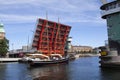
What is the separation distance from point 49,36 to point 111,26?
64.4 m

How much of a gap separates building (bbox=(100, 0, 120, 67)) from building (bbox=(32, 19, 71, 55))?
4934 centimetres

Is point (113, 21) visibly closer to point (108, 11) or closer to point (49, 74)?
point (108, 11)

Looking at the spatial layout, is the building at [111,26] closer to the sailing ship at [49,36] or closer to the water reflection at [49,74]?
the water reflection at [49,74]

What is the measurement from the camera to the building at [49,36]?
401 feet

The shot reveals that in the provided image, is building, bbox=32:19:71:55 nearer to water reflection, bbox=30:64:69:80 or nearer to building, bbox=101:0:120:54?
building, bbox=101:0:120:54

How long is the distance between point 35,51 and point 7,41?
1223 centimetres

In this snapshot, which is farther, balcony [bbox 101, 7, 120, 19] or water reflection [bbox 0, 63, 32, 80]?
balcony [bbox 101, 7, 120, 19]

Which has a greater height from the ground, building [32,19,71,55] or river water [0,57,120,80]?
building [32,19,71,55]

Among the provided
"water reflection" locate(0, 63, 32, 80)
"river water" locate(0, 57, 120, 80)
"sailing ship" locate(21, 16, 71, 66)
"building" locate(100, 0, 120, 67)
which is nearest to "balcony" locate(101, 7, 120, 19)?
"building" locate(100, 0, 120, 67)

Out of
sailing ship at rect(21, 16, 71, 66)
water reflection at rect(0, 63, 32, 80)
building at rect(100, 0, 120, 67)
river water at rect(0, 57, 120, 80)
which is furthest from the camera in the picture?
sailing ship at rect(21, 16, 71, 66)

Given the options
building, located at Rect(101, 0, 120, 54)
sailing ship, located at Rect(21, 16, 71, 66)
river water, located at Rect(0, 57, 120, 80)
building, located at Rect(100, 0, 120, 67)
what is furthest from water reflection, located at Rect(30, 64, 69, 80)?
sailing ship, located at Rect(21, 16, 71, 66)

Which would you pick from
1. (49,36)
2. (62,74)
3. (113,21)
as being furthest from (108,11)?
(49,36)

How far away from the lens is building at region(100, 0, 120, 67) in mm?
61656

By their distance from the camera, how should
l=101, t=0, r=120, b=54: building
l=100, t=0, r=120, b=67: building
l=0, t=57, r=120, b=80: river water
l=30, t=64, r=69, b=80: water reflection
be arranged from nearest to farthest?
l=30, t=64, r=69, b=80: water reflection, l=0, t=57, r=120, b=80: river water, l=100, t=0, r=120, b=67: building, l=101, t=0, r=120, b=54: building
